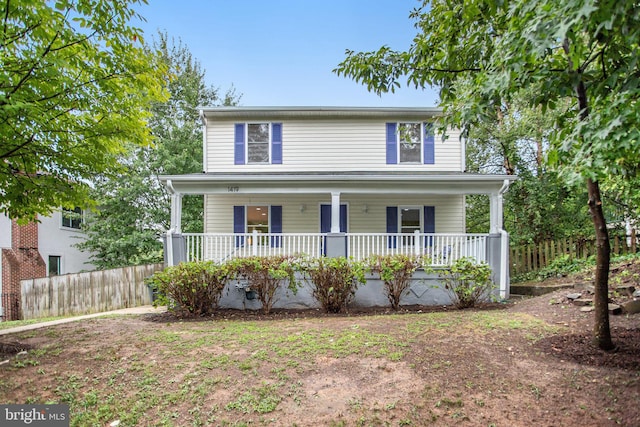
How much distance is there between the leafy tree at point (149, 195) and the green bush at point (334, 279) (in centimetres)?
924

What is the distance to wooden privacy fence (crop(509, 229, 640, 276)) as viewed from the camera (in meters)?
10.9

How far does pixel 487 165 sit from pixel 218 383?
49.4 ft

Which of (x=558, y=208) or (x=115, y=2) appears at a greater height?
(x=115, y=2)

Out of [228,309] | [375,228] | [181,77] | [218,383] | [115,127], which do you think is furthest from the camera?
[181,77]

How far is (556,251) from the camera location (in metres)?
12.1

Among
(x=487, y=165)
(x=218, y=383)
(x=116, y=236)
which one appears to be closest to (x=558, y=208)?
(x=487, y=165)

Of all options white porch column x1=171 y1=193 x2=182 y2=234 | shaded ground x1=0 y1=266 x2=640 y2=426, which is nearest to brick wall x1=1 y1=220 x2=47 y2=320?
white porch column x1=171 y1=193 x2=182 y2=234

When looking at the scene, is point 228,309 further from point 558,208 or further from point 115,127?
point 558,208

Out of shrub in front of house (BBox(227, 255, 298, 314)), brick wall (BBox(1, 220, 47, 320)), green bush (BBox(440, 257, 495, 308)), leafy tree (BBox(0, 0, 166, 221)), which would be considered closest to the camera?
leafy tree (BBox(0, 0, 166, 221))

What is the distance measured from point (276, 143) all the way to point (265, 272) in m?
5.60

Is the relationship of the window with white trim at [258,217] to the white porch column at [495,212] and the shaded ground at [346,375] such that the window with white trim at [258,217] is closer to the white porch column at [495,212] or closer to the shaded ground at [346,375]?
the shaded ground at [346,375]

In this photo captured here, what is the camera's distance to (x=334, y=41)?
611 inches

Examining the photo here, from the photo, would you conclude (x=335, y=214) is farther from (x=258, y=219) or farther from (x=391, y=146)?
(x=391, y=146)

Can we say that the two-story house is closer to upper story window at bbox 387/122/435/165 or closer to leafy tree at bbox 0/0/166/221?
upper story window at bbox 387/122/435/165
